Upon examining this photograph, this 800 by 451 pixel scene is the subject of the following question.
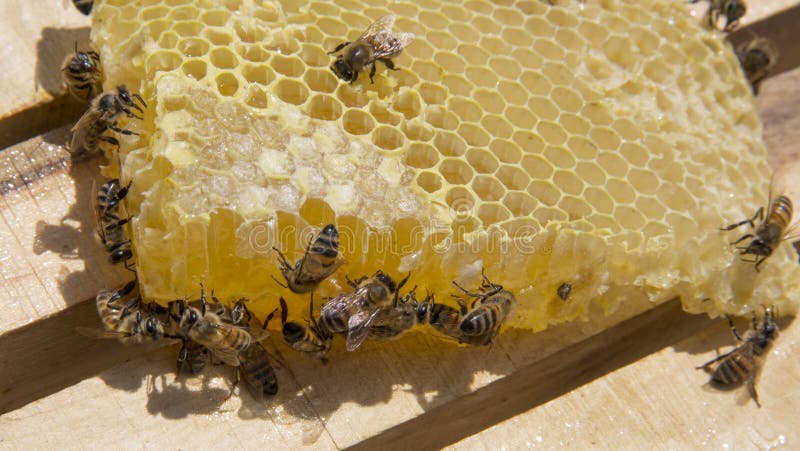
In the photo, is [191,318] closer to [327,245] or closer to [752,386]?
[327,245]

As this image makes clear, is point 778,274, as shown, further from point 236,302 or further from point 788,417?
point 236,302

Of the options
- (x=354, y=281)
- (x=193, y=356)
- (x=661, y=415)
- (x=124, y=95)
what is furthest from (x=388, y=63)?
(x=661, y=415)

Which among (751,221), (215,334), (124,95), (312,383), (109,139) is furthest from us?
(751,221)

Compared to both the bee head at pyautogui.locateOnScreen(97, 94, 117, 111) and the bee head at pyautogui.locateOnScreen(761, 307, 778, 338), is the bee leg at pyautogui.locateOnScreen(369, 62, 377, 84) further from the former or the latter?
the bee head at pyautogui.locateOnScreen(761, 307, 778, 338)

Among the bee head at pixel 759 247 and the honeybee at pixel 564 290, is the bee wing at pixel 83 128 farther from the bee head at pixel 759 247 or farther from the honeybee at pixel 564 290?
the bee head at pixel 759 247

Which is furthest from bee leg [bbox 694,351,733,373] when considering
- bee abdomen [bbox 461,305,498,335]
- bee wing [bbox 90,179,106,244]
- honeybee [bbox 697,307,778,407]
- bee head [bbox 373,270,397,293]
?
bee wing [bbox 90,179,106,244]

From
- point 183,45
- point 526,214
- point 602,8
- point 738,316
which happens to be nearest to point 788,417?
point 738,316
